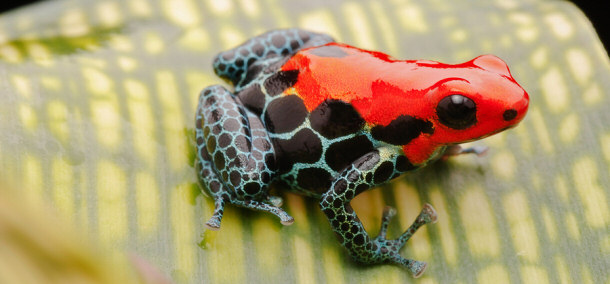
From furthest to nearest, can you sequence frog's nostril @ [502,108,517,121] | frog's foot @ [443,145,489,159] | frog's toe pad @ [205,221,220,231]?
frog's foot @ [443,145,489,159] → frog's toe pad @ [205,221,220,231] → frog's nostril @ [502,108,517,121]

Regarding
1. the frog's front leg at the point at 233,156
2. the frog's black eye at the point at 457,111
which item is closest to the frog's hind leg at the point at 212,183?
the frog's front leg at the point at 233,156

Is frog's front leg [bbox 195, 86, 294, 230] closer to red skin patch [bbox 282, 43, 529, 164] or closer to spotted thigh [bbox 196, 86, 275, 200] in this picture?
spotted thigh [bbox 196, 86, 275, 200]

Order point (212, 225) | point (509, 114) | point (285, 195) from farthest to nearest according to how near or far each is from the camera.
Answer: point (285, 195), point (212, 225), point (509, 114)

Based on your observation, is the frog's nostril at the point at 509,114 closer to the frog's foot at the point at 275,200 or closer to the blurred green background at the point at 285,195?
the blurred green background at the point at 285,195

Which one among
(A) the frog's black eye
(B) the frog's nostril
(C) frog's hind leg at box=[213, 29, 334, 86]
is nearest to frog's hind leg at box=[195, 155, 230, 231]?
(C) frog's hind leg at box=[213, 29, 334, 86]

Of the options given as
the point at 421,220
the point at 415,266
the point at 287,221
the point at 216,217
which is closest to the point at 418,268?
the point at 415,266

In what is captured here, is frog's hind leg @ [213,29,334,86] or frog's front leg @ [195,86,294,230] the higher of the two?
frog's hind leg @ [213,29,334,86]

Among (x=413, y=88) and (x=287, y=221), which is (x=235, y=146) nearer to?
(x=287, y=221)
